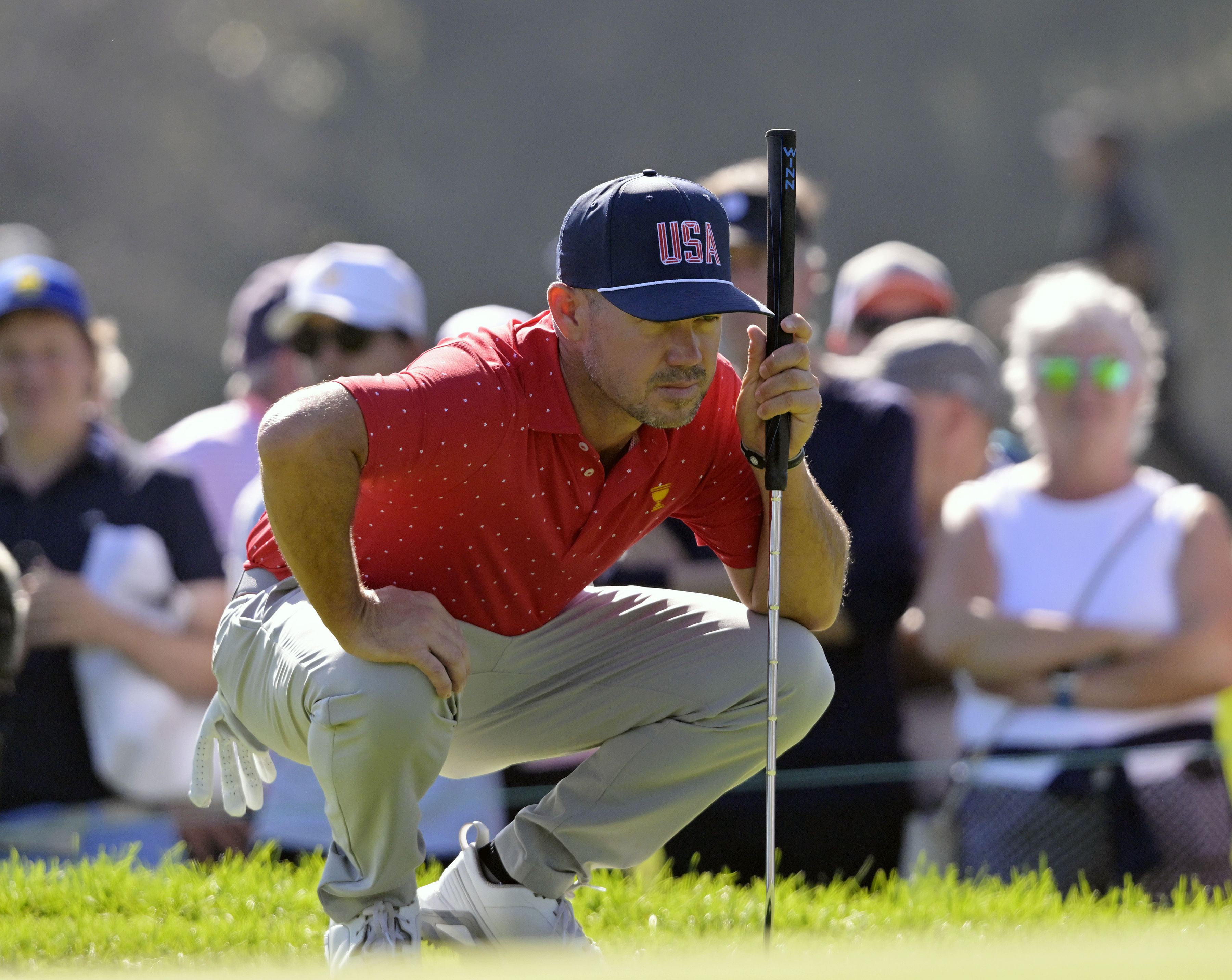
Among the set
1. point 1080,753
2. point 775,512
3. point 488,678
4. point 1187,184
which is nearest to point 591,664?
point 488,678

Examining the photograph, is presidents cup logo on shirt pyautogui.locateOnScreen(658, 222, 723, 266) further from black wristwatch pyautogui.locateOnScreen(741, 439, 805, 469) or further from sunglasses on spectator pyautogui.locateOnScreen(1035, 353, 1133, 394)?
sunglasses on spectator pyautogui.locateOnScreen(1035, 353, 1133, 394)

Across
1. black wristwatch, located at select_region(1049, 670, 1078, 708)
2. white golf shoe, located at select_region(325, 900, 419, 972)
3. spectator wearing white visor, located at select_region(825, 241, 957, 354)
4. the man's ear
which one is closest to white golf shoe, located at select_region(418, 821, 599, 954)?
white golf shoe, located at select_region(325, 900, 419, 972)

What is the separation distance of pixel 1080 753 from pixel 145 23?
1643 cm

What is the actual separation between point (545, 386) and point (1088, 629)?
2297 mm

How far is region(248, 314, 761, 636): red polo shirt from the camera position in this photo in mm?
3631

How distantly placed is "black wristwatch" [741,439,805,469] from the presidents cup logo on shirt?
429 millimetres

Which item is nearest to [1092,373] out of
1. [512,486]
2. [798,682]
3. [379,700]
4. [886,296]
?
[886,296]

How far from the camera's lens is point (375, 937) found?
3.74 m

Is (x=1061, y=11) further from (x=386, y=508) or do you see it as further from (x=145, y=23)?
(x=386, y=508)

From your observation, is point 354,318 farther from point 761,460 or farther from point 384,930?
point 384,930

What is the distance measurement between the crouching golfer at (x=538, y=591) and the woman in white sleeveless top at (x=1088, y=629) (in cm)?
142

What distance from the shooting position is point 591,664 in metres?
4.24

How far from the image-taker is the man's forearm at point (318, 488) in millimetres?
3527

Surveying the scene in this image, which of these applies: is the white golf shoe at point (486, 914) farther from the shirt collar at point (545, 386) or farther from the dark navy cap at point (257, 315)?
the dark navy cap at point (257, 315)
